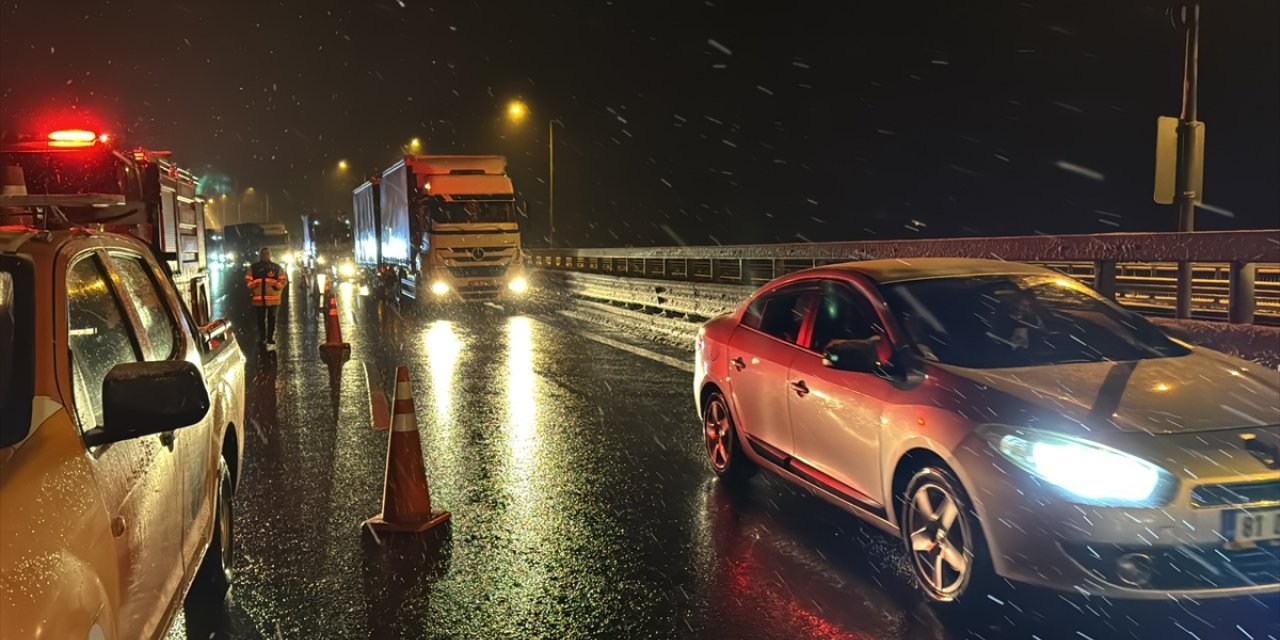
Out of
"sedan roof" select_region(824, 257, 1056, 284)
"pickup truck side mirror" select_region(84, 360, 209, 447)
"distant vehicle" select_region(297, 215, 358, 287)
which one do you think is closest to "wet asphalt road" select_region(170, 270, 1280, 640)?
"sedan roof" select_region(824, 257, 1056, 284)

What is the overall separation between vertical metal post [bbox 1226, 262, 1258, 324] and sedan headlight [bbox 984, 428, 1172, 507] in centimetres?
382

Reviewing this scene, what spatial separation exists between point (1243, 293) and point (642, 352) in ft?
30.6

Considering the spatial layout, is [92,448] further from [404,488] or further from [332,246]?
[332,246]

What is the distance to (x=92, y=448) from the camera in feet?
9.07

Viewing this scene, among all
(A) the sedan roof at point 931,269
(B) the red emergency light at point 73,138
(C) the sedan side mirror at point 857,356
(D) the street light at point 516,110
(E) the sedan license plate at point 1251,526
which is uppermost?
(D) the street light at point 516,110

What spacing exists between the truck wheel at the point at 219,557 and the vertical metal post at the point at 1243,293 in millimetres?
6502

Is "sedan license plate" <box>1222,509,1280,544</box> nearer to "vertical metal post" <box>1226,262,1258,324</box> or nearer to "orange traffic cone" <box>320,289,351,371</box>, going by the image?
"vertical metal post" <box>1226,262,1258,324</box>

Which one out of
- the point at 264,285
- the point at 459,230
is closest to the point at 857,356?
the point at 264,285

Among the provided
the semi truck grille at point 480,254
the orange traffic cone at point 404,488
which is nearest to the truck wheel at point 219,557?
the orange traffic cone at point 404,488

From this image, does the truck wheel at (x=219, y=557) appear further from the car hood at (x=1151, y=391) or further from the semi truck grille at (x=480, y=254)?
the semi truck grille at (x=480, y=254)

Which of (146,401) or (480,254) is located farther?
(480,254)

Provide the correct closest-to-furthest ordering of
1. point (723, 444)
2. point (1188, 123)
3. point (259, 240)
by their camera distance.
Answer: point (723, 444) → point (1188, 123) → point (259, 240)

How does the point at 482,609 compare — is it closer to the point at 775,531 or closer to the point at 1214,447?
the point at 775,531

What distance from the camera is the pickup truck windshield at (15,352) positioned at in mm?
2480
